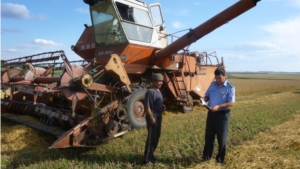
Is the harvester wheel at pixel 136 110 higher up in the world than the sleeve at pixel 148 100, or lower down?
lower down

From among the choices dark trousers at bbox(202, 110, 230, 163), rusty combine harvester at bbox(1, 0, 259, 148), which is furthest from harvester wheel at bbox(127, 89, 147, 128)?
dark trousers at bbox(202, 110, 230, 163)

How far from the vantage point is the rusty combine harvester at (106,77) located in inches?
190

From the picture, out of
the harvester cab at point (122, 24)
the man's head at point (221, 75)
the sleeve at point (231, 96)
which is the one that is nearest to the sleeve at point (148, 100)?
the man's head at point (221, 75)

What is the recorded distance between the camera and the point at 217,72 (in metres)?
3.58

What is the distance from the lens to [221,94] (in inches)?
141

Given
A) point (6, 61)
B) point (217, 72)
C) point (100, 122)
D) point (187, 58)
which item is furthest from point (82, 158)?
point (6, 61)

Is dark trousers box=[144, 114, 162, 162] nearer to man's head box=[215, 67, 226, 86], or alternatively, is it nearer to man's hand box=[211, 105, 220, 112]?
man's hand box=[211, 105, 220, 112]

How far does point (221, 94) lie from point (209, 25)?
3147mm

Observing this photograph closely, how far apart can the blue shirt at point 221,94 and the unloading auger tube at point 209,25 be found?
2872mm

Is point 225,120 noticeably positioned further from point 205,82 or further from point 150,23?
point 205,82

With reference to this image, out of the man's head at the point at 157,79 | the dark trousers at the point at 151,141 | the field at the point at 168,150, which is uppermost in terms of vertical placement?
the man's head at the point at 157,79

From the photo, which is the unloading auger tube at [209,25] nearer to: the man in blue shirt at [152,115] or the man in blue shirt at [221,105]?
the man in blue shirt at [221,105]

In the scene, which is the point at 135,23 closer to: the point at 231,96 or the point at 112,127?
the point at 112,127

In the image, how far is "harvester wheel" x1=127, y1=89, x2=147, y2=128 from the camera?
5.56m
